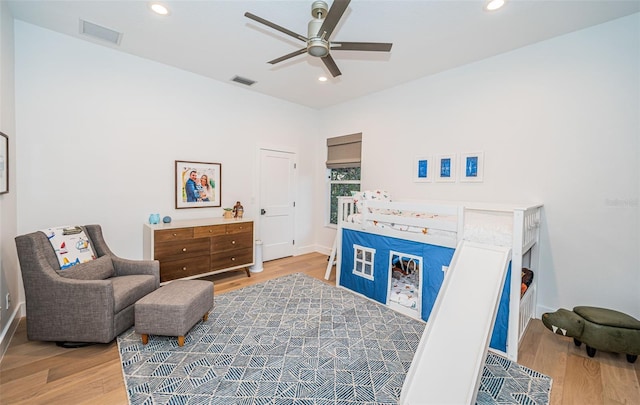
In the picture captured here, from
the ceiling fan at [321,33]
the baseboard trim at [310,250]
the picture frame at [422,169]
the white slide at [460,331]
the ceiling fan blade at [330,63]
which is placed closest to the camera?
the white slide at [460,331]

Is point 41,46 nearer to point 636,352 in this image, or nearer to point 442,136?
point 442,136

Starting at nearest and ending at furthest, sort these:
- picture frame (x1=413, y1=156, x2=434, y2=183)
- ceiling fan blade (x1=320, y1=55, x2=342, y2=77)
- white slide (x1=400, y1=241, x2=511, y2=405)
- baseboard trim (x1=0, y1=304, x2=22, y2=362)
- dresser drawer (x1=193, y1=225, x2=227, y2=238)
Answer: white slide (x1=400, y1=241, x2=511, y2=405)
baseboard trim (x1=0, y1=304, x2=22, y2=362)
ceiling fan blade (x1=320, y1=55, x2=342, y2=77)
dresser drawer (x1=193, y1=225, x2=227, y2=238)
picture frame (x1=413, y1=156, x2=434, y2=183)

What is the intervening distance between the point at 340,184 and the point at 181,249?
9.81 feet

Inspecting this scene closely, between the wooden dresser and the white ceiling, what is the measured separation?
2.09 metres

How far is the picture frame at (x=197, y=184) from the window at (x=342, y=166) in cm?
210

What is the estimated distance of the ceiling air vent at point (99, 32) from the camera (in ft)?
8.84

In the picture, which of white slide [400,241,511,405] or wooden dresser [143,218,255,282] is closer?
white slide [400,241,511,405]

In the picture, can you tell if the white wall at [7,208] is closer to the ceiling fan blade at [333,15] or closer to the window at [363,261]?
the ceiling fan blade at [333,15]

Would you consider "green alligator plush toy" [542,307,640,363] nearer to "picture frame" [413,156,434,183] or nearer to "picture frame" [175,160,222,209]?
"picture frame" [413,156,434,183]

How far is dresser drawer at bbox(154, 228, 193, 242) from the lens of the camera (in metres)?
3.18

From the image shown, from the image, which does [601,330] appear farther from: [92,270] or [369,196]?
[92,270]

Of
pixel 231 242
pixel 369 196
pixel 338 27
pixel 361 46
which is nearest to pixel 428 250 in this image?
pixel 369 196

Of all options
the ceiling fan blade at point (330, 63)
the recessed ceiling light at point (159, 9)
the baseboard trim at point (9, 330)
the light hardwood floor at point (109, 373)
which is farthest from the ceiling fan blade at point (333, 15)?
the baseboard trim at point (9, 330)

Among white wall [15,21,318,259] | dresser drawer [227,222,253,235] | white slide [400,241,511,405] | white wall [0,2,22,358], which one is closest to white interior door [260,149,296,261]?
white wall [15,21,318,259]
